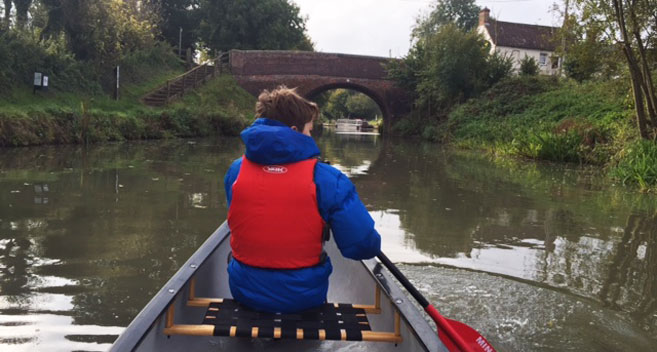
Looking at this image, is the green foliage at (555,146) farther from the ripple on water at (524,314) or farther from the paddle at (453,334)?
the paddle at (453,334)

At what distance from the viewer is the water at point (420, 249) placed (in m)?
3.28

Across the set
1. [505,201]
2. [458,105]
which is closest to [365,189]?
[505,201]

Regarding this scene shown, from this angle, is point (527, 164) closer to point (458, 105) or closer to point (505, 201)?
point (505, 201)

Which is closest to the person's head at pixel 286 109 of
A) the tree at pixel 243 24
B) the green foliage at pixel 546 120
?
the green foliage at pixel 546 120

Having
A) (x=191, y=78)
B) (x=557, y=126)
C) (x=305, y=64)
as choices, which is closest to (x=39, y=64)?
(x=191, y=78)

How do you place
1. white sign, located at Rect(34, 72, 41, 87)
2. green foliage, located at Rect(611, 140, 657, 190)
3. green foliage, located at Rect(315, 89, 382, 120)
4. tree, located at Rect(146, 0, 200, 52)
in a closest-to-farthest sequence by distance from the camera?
green foliage, located at Rect(611, 140, 657, 190) → white sign, located at Rect(34, 72, 41, 87) → tree, located at Rect(146, 0, 200, 52) → green foliage, located at Rect(315, 89, 382, 120)

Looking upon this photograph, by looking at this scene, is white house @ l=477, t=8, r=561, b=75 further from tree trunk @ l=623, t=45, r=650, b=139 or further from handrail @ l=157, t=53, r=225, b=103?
tree trunk @ l=623, t=45, r=650, b=139

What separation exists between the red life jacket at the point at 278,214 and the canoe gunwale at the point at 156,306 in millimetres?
373

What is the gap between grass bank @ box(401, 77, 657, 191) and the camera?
416 inches

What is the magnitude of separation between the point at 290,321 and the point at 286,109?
2.86 feet

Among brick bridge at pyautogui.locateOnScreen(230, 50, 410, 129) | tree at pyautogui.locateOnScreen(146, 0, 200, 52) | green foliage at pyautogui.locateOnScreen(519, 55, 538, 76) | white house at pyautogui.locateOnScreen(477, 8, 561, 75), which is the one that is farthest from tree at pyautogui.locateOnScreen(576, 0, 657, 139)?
white house at pyautogui.locateOnScreen(477, 8, 561, 75)

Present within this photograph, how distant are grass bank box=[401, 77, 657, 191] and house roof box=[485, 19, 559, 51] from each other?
646 inches

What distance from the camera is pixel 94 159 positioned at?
38.0ft

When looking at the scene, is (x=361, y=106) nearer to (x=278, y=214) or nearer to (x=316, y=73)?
(x=316, y=73)
